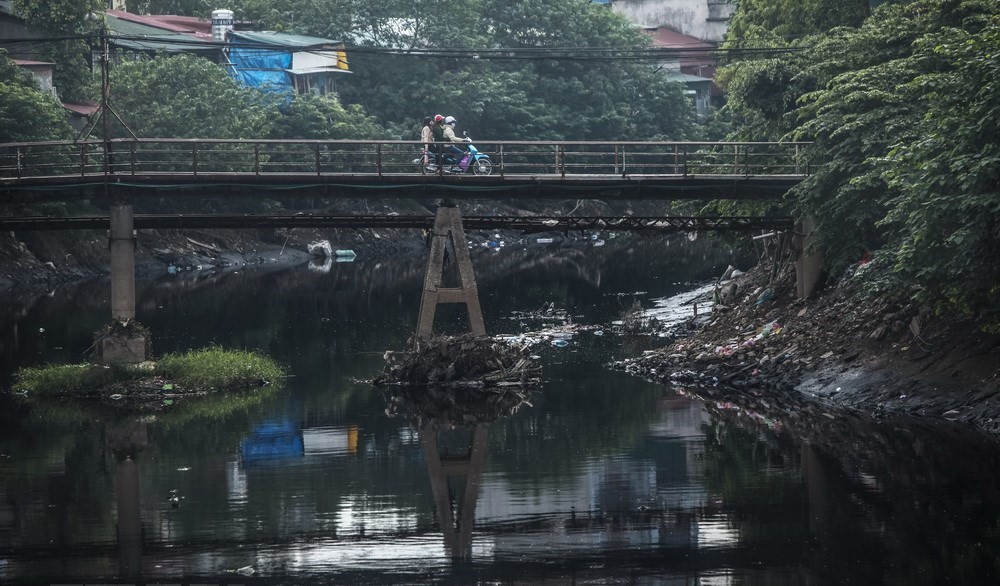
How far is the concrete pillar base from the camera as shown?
3425cm

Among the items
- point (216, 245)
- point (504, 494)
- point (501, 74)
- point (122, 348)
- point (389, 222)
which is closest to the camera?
point (504, 494)

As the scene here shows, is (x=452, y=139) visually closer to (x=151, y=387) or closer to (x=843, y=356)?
(x=151, y=387)

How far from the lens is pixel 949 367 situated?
28.9 metres

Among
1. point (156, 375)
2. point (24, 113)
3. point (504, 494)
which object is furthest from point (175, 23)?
point (504, 494)

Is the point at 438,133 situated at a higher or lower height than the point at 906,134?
higher

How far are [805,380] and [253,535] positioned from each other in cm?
1597

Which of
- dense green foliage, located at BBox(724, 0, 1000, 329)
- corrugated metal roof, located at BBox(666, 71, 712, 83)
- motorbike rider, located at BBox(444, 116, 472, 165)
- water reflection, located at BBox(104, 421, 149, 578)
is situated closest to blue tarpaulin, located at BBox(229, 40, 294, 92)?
corrugated metal roof, located at BBox(666, 71, 712, 83)

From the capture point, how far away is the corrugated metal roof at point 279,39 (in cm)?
8144

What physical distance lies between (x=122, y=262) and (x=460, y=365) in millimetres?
8468

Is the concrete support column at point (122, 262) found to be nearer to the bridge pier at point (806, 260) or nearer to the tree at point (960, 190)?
the bridge pier at point (806, 260)

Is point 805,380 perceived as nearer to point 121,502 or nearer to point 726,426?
point 726,426

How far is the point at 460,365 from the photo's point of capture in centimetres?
3494

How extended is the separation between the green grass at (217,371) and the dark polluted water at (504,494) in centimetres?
84

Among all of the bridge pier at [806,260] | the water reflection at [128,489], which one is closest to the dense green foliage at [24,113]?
the water reflection at [128,489]
